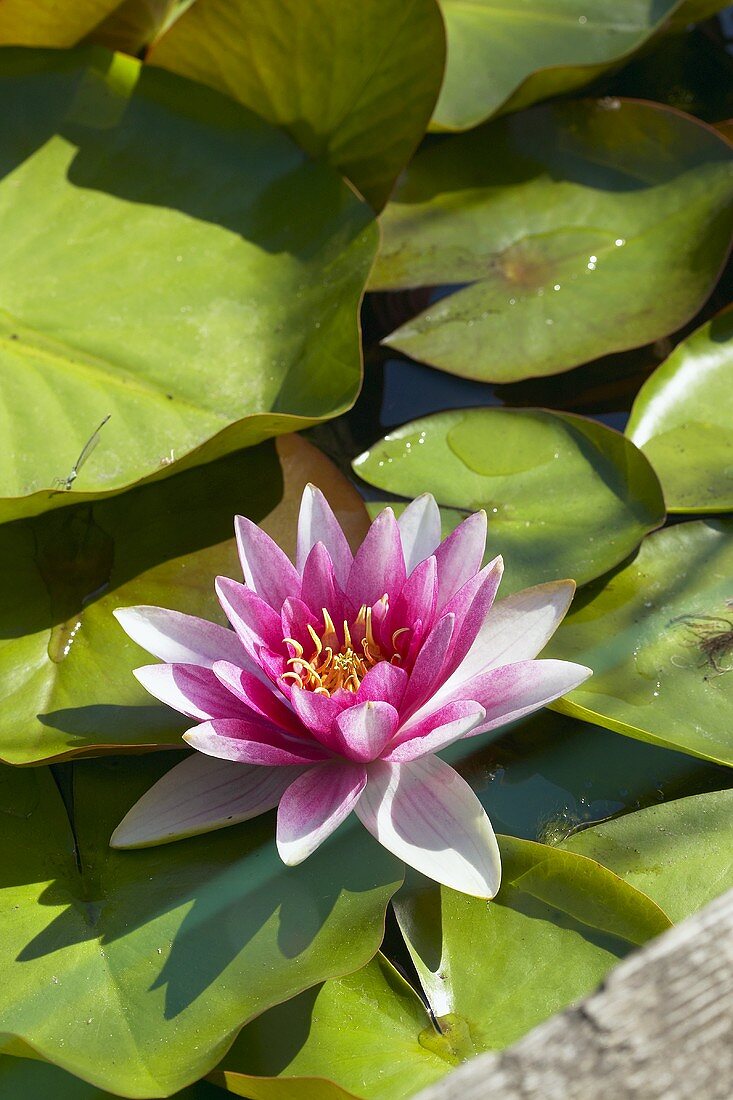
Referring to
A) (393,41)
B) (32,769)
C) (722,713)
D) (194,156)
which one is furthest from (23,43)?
(722,713)

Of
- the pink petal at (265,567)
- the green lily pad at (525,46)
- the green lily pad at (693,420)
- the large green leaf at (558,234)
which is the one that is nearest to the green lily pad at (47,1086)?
the pink petal at (265,567)

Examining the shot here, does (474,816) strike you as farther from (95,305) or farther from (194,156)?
(194,156)

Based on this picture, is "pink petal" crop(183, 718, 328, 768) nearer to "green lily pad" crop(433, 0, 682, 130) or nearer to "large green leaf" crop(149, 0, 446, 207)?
"large green leaf" crop(149, 0, 446, 207)

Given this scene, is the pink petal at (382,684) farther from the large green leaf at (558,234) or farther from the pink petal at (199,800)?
the large green leaf at (558,234)

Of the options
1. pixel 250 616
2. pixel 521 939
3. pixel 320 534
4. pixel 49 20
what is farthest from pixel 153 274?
pixel 521 939

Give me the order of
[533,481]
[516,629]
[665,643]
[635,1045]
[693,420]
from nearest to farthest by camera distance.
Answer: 1. [635,1045]
2. [516,629]
3. [665,643]
4. [533,481]
5. [693,420]

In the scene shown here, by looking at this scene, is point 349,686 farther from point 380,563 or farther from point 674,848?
point 674,848
